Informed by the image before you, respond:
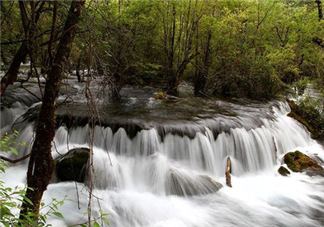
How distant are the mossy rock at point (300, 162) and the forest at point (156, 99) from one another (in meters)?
0.05

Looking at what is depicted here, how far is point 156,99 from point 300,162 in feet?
18.2

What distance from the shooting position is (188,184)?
6.51 metres

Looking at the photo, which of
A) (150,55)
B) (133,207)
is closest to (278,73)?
(150,55)

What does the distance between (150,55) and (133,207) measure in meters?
8.13

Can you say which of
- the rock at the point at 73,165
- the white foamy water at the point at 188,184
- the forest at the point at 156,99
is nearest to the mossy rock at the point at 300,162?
the forest at the point at 156,99

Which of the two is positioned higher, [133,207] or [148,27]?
[148,27]

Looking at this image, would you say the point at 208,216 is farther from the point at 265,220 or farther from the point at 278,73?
the point at 278,73

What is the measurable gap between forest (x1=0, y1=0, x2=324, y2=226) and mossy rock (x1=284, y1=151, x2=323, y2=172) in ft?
0.15

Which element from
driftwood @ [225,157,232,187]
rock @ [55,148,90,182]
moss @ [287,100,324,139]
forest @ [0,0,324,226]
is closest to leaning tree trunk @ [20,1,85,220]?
forest @ [0,0,324,226]

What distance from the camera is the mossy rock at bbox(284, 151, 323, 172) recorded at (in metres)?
8.10

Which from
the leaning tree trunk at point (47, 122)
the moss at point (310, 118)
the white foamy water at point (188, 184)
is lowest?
the white foamy water at point (188, 184)

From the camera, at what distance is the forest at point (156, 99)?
2664 mm

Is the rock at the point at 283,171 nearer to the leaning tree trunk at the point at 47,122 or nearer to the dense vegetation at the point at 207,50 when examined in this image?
the dense vegetation at the point at 207,50

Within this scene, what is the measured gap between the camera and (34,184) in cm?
265
